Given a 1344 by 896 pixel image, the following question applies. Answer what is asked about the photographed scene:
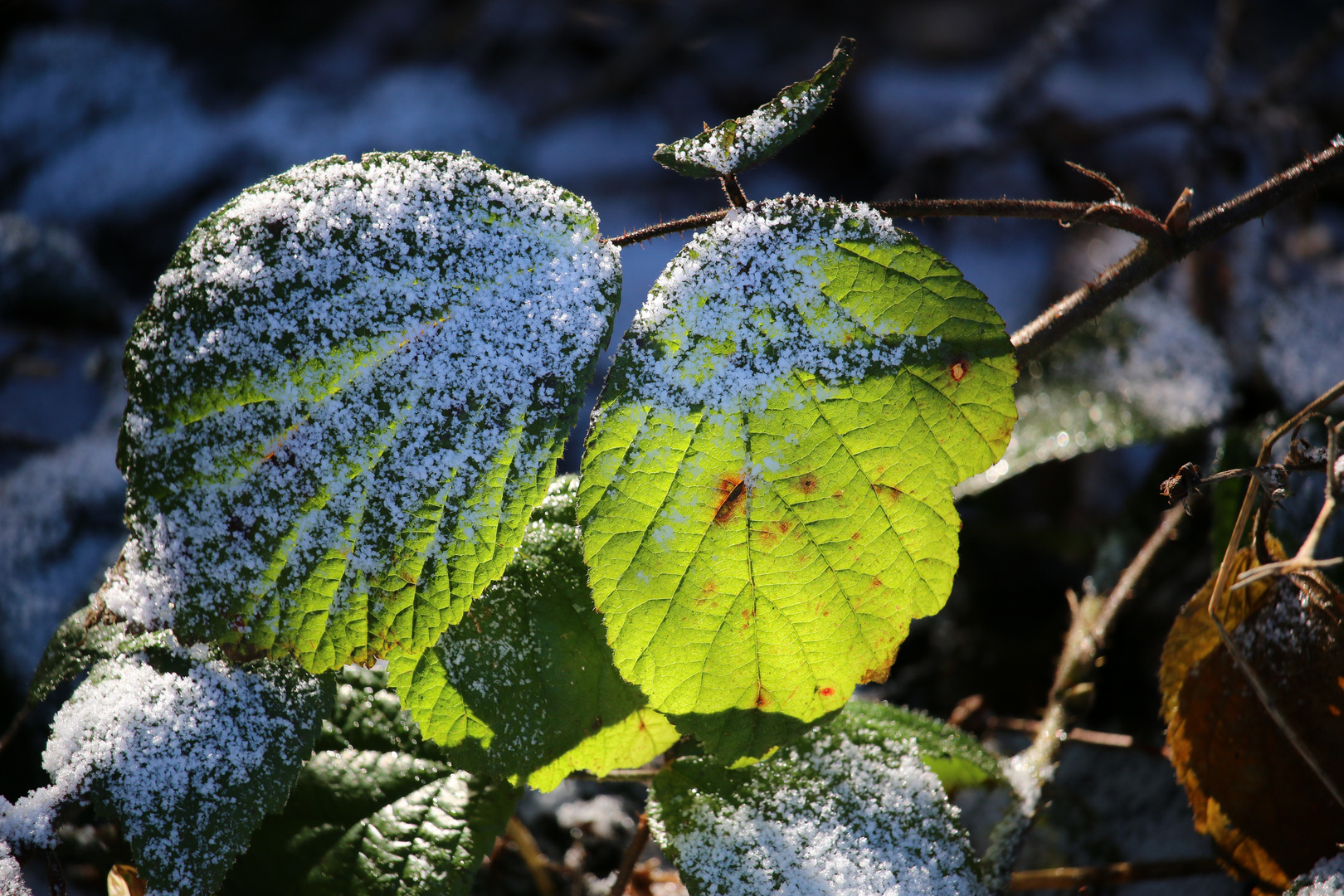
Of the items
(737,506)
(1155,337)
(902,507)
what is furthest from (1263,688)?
(1155,337)

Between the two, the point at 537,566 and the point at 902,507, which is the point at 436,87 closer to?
the point at 537,566

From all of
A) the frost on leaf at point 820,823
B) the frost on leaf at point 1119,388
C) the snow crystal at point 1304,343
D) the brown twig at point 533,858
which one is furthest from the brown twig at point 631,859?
the snow crystal at point 1304,343

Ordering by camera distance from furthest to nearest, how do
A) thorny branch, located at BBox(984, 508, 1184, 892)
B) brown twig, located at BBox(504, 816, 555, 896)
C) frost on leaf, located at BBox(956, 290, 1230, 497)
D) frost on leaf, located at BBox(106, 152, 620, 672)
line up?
frost on leaf, located at BBox(956, 290, 1230, 497)
brown twig, located at BBox(504, 816, 555, 896)
thorny branch, located at BBox(984, 508, 1184, 892)
frost on leaf, located at BBox(106, 152, 620, 672)

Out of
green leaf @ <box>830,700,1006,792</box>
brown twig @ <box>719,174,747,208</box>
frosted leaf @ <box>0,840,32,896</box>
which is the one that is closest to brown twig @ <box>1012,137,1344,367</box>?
brown twig @ <box>719,174,747,208</box>

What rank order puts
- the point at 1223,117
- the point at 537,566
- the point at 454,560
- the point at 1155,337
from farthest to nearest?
the point at 1223,117 → the point at 1155,337 → the point at 537,566 → the point at 454,560

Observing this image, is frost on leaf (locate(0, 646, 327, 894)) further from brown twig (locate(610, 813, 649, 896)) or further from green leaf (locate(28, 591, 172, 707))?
brown twig (locate(610, 813, 649, 896))

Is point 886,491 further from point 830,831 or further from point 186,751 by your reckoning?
point 186,751
